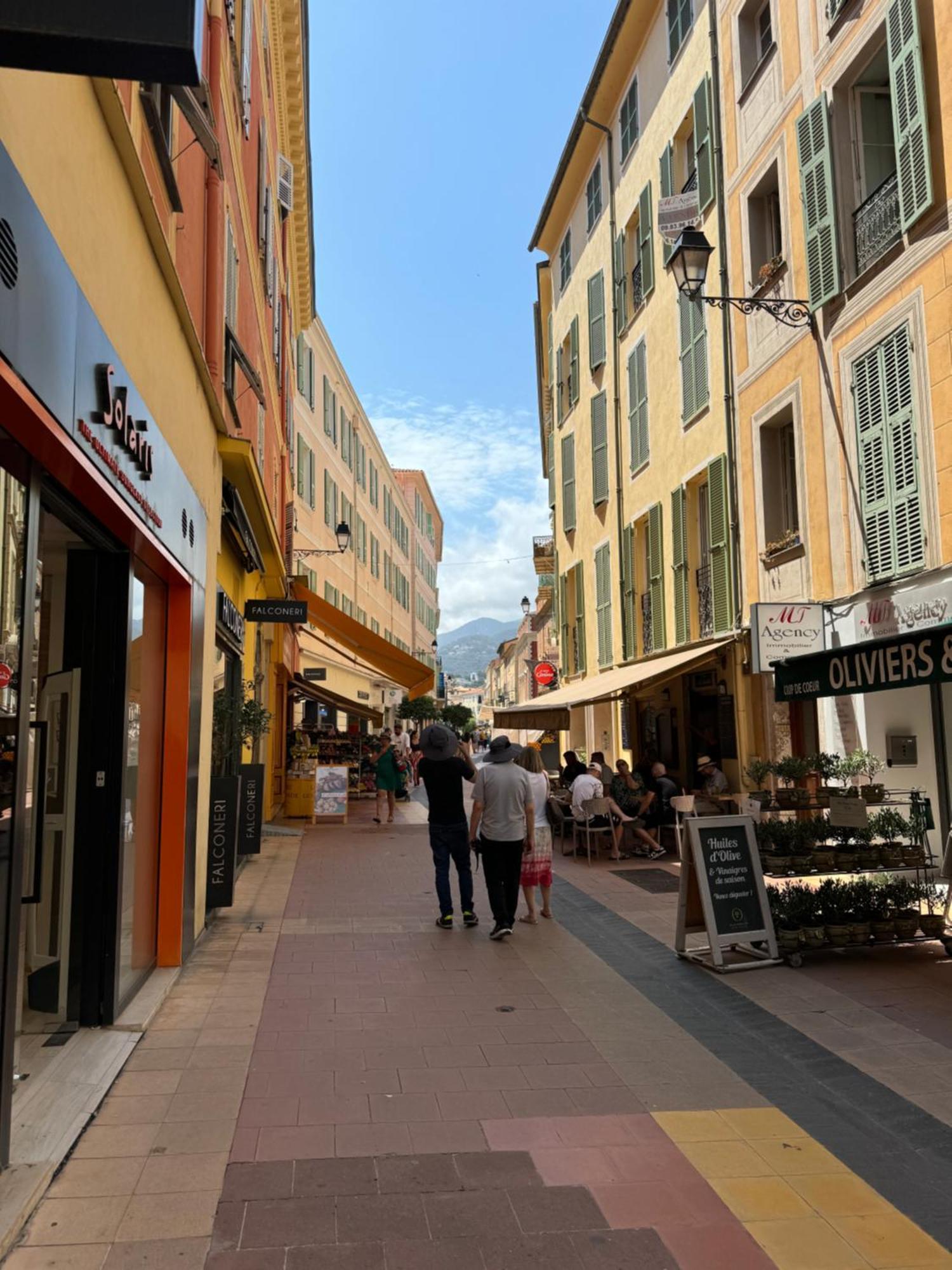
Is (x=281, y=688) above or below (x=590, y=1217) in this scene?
above

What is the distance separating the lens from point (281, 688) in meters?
20.0

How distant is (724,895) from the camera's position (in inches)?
284

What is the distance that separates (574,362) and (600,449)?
12.3 feet

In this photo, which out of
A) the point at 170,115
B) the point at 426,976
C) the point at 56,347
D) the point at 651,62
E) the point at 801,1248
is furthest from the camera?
the point at 651,62

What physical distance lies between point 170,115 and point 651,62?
50.5 feet

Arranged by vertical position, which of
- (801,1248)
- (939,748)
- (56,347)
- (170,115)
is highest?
(170,115)

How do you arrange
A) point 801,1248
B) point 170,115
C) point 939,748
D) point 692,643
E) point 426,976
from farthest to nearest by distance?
point 692,643, point 939,748, point 426,976, point 170,115, point 801,1248

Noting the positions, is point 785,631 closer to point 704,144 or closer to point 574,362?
point 704,144

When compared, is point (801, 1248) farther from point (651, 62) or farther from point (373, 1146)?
point (651, 62)

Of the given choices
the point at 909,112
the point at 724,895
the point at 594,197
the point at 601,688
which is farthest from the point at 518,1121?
the point at 594,197

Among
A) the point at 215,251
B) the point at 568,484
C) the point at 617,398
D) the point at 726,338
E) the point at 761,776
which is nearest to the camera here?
the point at 215,251

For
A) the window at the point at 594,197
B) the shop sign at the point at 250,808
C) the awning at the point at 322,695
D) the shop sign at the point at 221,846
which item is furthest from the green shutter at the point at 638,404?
the shop sign at the point at 221,846

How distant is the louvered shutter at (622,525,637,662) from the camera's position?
19781 mm

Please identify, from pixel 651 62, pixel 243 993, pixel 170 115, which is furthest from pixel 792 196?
pixel 243 993
